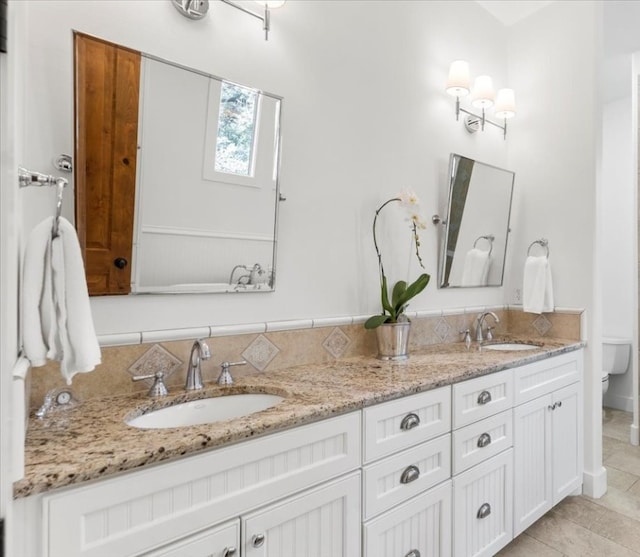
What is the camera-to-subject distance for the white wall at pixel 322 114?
3.88 ft

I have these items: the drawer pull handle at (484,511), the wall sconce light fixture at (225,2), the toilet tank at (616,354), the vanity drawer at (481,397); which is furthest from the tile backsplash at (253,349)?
the toilet tank at (616,354)

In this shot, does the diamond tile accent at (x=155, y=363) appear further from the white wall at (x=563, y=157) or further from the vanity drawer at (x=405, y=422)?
the white wall at (x=563, y=157)

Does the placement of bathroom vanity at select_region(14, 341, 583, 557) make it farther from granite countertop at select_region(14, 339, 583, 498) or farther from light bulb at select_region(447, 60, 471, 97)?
light bulb at select_region(447, 60, 471, 97)

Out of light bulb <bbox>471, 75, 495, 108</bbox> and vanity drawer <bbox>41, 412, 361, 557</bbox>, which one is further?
light bulb <bbox>471, 75, 495, 108</bbox>

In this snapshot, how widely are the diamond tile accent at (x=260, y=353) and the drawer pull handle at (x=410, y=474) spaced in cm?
62

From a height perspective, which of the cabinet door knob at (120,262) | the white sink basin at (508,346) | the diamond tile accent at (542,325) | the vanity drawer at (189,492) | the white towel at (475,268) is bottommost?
the vanity drawer at (189,492)

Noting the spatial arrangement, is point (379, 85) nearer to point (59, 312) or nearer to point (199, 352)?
point (199, 352)

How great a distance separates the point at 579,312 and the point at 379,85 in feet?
5.47

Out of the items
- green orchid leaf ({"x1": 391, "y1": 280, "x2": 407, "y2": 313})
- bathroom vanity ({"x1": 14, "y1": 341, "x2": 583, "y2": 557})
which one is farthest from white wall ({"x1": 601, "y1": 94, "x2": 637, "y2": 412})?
green orchid leaf ({"x1": 391, "y1": 280, "x2": 407, "y2": 313})

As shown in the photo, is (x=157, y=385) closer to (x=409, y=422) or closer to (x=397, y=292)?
(x=409, y=422)

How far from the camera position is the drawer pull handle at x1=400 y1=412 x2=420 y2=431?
4.30ft

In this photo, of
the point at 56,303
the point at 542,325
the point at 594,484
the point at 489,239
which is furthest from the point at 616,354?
→ the point at 56,303

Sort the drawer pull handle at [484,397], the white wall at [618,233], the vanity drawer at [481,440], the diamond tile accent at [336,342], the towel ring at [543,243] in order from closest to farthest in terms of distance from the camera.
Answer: the vanity drawer at [481,440] < the drawer pull handle at [484,397] < the diamond tile accent at [336,342] < the towel ring at [543,243] < the white wall at [618,233]

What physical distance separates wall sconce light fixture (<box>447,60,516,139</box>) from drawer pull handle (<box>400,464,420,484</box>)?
190 centimetres
